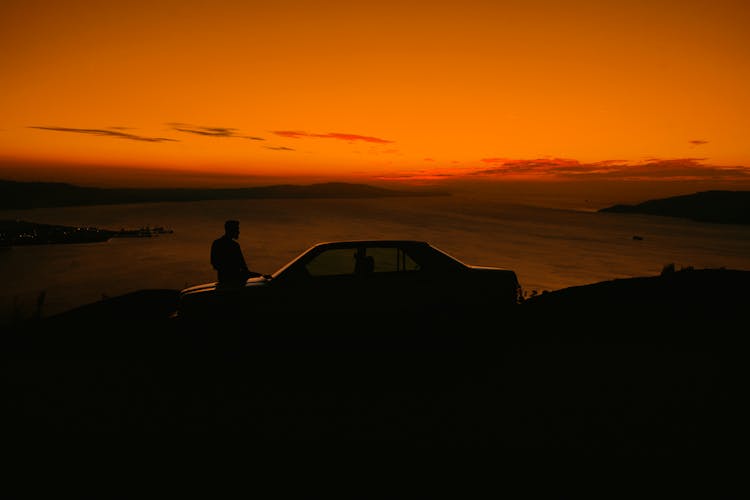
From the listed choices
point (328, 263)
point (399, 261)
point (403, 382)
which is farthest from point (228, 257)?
point (403, 382)

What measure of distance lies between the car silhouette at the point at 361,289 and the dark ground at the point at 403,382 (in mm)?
178

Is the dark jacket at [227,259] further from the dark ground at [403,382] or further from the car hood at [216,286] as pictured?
the dark ground at [403,382]

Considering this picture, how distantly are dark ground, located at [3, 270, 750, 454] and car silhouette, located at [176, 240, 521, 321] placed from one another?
0.18 m

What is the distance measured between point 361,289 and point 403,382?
54.3 inches


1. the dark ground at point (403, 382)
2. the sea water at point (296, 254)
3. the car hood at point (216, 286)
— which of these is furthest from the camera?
the sea water at point (296, 254)

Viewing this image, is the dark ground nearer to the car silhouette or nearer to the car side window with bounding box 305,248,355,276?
the car silhouette

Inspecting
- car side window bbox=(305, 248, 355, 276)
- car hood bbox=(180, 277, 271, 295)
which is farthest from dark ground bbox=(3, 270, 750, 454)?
car side window bbox=(305, 248, 355, 276)

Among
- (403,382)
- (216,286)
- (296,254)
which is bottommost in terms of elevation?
(296,254)

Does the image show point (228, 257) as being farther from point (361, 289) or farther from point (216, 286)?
point (361, 289)

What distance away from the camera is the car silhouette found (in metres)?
6.77

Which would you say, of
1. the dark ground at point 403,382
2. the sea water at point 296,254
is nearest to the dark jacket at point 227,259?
the dark ground at point 403,382

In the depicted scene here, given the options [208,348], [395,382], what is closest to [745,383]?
[395,382]

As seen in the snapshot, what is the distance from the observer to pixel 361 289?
270 inches

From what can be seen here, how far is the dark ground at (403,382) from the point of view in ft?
17.1
